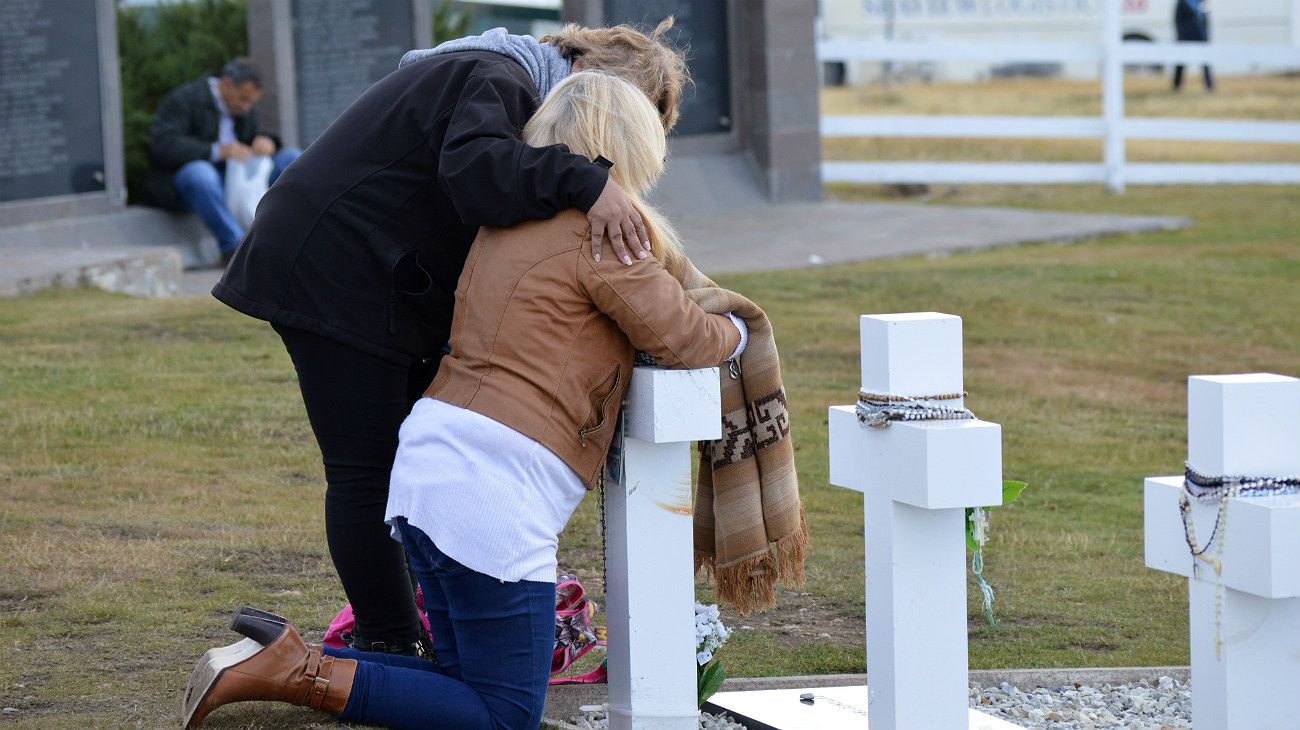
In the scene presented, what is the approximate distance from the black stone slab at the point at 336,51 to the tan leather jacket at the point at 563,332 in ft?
27.8

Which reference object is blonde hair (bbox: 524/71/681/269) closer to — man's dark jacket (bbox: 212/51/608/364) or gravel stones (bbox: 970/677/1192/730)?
man's dark jacket (bbox: 212/51/608/364)

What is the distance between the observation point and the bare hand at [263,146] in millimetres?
10094

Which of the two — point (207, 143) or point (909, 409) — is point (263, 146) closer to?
point (207, 143)

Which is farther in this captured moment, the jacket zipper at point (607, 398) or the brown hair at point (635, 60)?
the brown hair at point (635, 60)

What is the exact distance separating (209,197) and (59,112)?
1.09 metres

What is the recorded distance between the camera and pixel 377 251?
3.14 metres

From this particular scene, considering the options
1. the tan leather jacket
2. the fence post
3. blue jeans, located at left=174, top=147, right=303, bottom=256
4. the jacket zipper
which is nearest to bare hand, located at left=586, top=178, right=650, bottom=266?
the tan leather jacket

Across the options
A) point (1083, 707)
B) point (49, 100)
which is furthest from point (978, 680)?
point (49, 100)

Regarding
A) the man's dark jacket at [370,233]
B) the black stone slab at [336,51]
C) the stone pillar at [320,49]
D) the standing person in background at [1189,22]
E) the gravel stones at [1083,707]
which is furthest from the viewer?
the standing person in background at [1189,22]

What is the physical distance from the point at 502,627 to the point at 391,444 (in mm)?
539

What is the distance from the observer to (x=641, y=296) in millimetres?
2818

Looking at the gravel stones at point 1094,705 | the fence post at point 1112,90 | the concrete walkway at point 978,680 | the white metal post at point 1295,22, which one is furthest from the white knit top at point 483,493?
the white metal post at point 1295,22

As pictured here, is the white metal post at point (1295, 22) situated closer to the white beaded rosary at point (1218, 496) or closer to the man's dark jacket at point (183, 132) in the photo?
the man's dark jacket at point (183, 132)

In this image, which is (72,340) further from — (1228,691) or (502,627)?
(1228,691)
